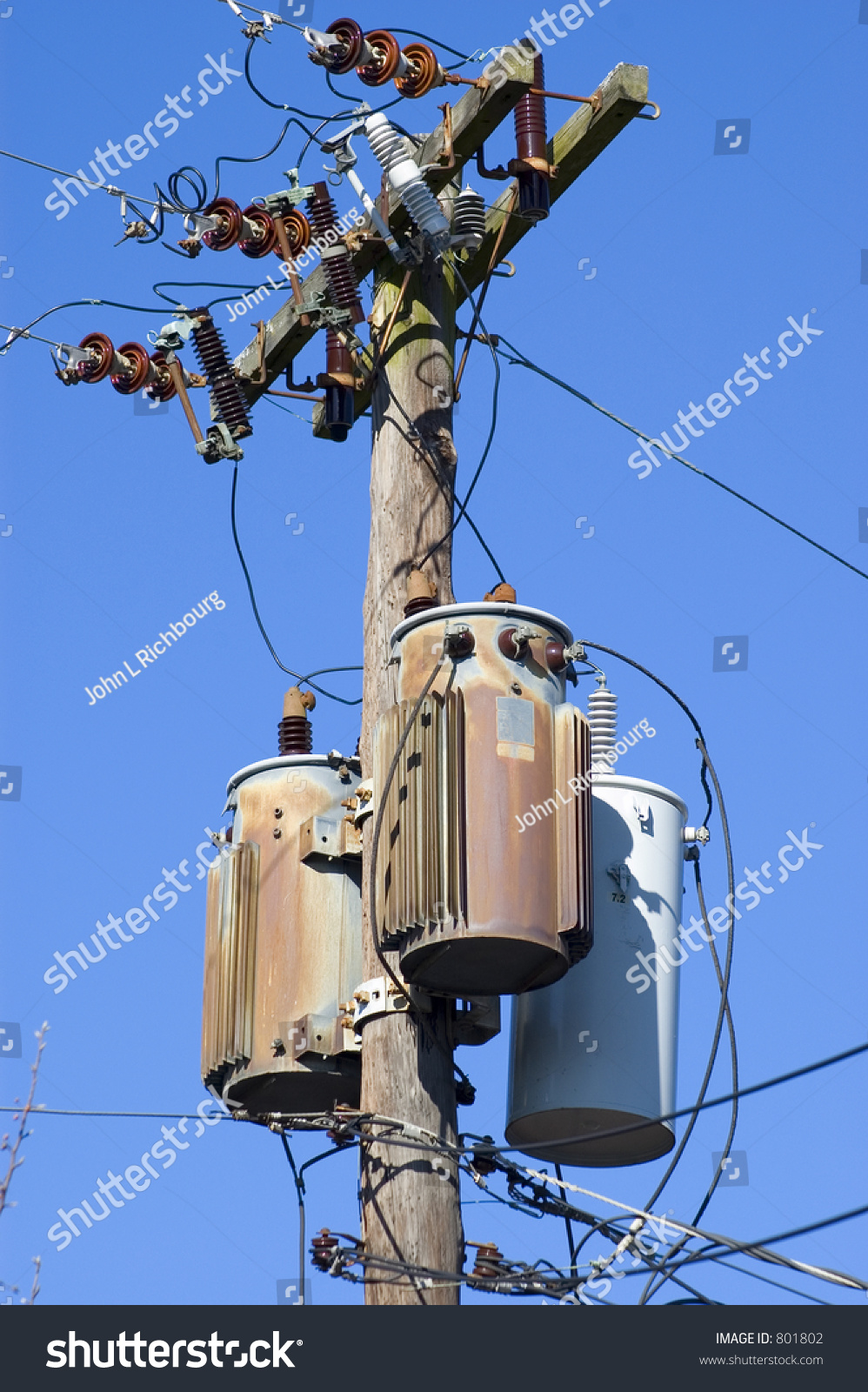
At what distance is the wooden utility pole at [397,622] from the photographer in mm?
8305

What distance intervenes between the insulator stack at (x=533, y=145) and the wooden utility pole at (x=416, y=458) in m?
0.06

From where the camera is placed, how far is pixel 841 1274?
7.81 m

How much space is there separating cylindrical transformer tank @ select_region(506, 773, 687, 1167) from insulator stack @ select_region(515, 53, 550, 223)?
252 cm

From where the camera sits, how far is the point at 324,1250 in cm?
826

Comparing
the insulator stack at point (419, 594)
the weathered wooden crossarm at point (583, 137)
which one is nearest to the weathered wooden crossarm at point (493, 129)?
the weathered wooden crossarm at point (583, 137)

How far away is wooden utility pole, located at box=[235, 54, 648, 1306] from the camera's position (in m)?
8.45

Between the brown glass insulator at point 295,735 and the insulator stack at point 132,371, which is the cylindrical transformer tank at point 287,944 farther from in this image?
the insulator stack at point 132,371

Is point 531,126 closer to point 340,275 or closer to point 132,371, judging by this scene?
point 340,275

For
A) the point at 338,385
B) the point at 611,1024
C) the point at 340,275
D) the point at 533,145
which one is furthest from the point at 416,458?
the point at 611,1024

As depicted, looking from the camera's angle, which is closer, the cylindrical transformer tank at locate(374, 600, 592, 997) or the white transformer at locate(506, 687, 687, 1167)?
the cylindrical transformer tank at locate(374, 600, 592, 997)

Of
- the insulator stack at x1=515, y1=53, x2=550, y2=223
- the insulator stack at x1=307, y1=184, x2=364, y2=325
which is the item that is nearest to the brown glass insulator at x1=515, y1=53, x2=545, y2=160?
the insulator stack at x1=515, y1=53, x2=550, y2=223

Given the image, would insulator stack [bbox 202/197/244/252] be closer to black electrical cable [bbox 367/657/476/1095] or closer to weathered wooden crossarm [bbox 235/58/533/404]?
weathered wooden crossarm [bbox 235/58/533/404]

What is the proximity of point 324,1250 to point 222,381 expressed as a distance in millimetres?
4206
